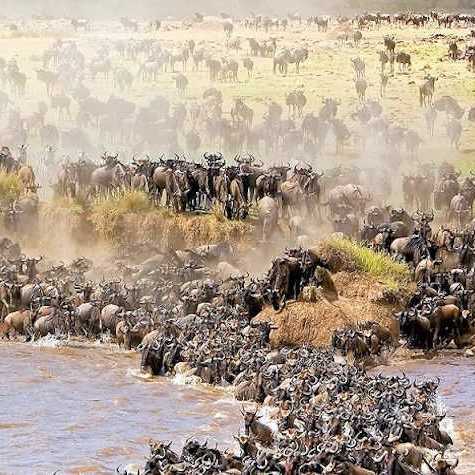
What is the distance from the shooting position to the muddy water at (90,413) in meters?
14.3

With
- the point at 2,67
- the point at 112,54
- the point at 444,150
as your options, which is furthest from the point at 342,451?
the point at 112,54

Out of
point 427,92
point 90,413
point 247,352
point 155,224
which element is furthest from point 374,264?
point 427,92

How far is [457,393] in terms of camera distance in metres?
17.5

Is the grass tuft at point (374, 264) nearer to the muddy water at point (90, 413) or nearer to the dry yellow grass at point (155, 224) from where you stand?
the dry yellow grass at point (155, 224)

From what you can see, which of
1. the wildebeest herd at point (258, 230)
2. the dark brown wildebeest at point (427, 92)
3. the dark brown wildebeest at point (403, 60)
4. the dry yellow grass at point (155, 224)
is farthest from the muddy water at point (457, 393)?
the dark brown wildebeest at point (403, 60)

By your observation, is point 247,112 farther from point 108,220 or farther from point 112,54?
point 112,54

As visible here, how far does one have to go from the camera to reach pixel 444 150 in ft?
112

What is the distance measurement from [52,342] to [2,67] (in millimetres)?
25278

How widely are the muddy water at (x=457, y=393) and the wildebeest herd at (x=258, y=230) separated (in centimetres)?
30

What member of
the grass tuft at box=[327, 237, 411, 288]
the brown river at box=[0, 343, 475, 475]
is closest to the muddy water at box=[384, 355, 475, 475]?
the brown river at box=[0, 343, 475, 475]

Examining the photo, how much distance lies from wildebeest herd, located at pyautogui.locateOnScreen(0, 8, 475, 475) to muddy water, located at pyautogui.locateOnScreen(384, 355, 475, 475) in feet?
0.98

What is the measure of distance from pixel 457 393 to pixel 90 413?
5529 millimetres

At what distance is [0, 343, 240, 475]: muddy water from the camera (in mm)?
14297

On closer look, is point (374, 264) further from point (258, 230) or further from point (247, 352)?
point (247, 352)
